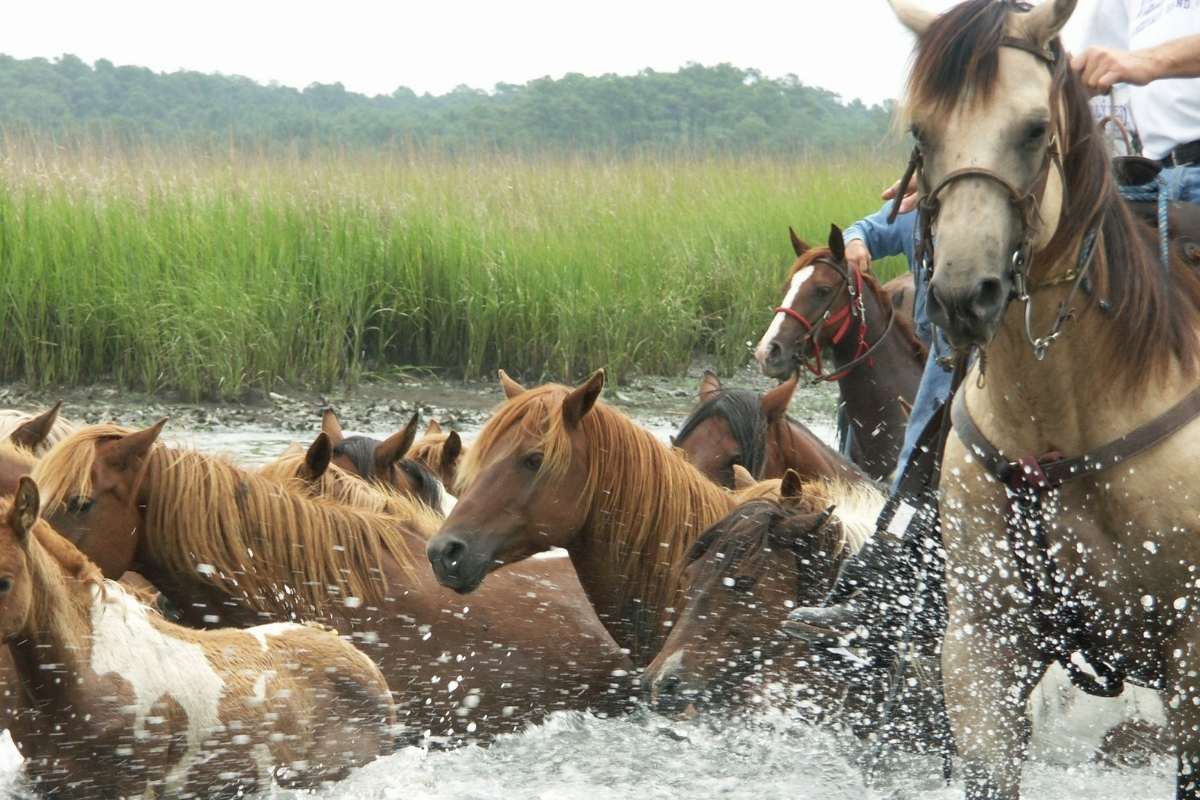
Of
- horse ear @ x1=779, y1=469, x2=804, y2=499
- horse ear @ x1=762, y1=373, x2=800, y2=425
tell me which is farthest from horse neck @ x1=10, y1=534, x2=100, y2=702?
horse ear @ x1=762, y1=373, x2=800, y2=425

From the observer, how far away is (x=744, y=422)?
6.50 metres

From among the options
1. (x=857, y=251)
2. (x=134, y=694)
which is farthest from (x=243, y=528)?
(x=857, y=251)

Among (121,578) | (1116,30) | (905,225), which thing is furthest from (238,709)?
(905,225)

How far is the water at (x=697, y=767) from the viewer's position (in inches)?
179

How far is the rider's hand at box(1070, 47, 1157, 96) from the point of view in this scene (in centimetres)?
358

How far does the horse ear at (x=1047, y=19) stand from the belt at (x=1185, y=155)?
35.8 inches

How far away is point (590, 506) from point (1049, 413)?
1893mm

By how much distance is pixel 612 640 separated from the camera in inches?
208

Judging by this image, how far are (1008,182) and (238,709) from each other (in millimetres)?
2152

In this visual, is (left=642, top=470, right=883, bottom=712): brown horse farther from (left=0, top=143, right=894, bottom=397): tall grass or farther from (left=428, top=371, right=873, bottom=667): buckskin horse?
(left=0, top=143, right=894, bottom=397): tall grass

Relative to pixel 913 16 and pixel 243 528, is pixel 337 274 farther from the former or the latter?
pixel 913 16

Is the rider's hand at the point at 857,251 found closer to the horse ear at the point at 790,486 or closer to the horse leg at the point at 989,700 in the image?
the horse ear at the point at 790,486

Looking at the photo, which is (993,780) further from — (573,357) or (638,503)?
(573,357)

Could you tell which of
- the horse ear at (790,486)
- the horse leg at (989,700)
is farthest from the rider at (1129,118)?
the horse leg at (989,700)
